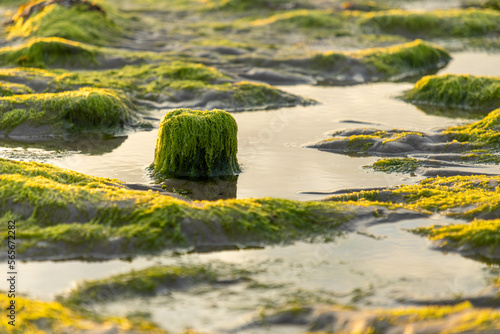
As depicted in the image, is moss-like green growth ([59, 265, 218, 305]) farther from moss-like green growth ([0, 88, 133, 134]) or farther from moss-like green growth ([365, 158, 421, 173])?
moss-like green growth ([0, 88, 133, 134])

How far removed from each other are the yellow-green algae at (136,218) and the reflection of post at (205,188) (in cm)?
98

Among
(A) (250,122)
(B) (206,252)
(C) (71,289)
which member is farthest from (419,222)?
(A) (250,122)

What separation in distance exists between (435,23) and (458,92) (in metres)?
7.45

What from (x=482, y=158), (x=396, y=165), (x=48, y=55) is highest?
(x=48, y=55)

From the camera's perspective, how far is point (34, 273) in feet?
15.3

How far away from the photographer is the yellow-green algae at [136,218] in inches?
198

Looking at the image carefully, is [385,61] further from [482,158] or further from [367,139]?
[482,158]

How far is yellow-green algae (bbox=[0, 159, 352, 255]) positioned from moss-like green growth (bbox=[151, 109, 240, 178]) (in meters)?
1.51

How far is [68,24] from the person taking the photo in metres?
14.8

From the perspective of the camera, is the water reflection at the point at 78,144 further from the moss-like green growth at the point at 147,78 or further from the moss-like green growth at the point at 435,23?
the moss-like green growth at the point at 435,23

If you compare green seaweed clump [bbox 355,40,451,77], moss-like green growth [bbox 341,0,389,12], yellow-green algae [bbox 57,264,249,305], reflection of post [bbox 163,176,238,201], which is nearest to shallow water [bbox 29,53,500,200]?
reflection of post [bbox 163,176,238,201]

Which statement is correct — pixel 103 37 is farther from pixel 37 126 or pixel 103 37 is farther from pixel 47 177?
pixel 47 177

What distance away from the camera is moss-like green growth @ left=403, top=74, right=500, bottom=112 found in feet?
35.1

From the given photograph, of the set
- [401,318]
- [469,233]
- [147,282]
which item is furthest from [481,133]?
[147,282]
